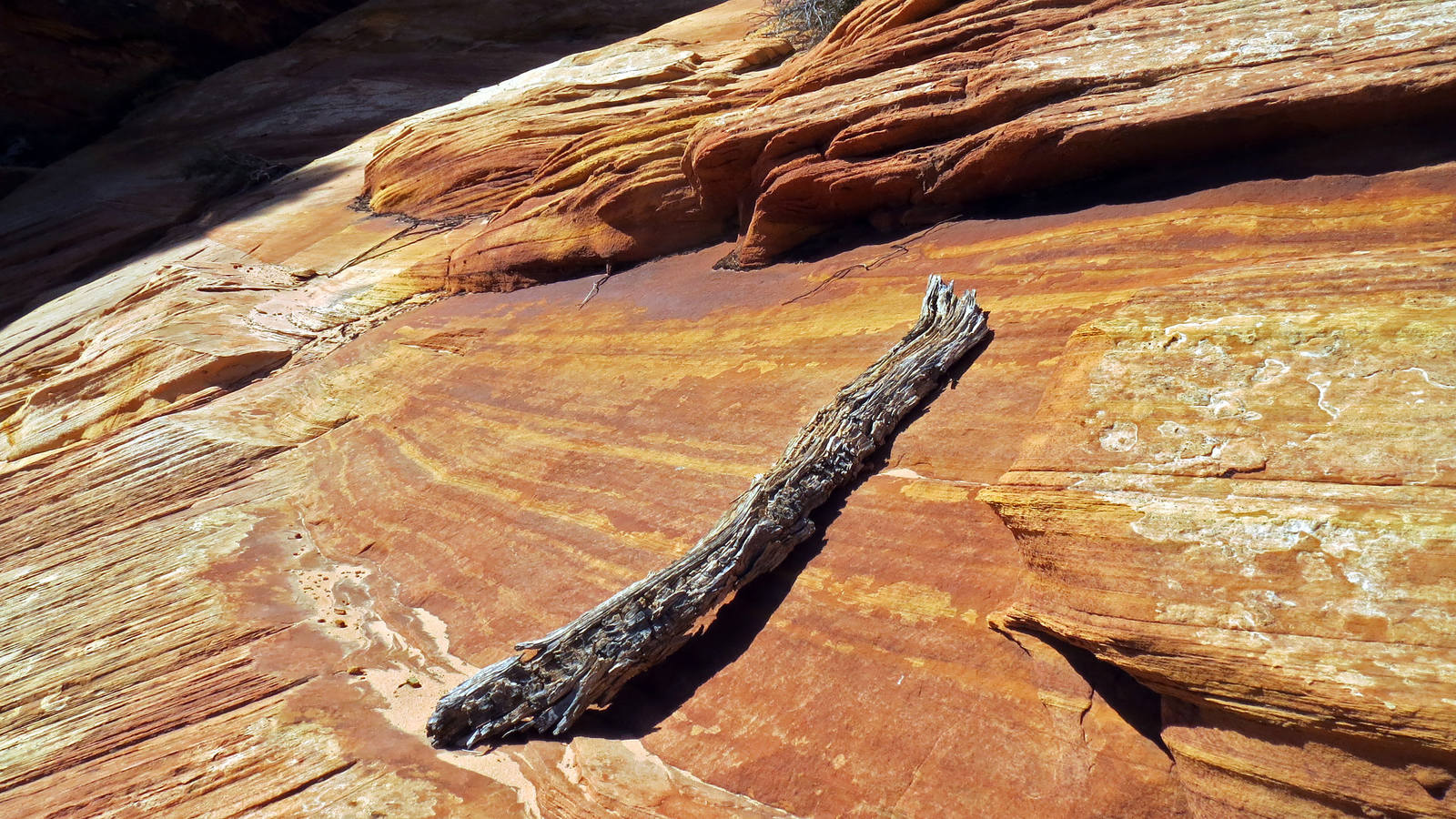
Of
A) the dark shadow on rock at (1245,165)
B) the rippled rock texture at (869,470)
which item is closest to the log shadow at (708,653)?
the rippled rock texture at (869,470)

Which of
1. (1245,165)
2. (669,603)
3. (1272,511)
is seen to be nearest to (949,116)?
(1245,165)

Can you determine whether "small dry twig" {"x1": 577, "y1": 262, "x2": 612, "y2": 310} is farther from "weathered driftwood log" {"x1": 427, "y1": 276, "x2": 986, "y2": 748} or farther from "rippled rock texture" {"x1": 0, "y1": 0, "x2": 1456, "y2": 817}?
"weathered driftwood log" {"x1": 427, "y1": 276, "x2": 986, "y2": 748}

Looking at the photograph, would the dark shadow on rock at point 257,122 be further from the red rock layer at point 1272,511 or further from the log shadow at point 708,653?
the red rock layer at point 1272,511

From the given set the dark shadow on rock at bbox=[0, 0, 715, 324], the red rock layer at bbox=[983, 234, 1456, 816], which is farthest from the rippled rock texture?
the dark shadow on rock at bbox=[0, 0, 715, 324]

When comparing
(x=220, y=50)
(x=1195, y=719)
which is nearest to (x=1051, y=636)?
(x=1195, y=719)

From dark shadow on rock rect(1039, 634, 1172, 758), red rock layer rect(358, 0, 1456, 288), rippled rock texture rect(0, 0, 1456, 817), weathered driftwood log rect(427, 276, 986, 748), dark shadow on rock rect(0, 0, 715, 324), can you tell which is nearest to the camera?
rippled rock texture rect(0, 0, 1456, 817)

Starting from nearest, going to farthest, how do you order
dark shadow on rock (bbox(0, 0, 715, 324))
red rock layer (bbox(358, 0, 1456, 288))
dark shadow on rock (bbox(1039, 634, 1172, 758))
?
dark shadow on rock (bbox(1039, 634, 1172, 758)) < red rock layer (bbox(358, 0, 1456, 288)) < dark shadow on rock (bbox(0, 0, 715, 324))

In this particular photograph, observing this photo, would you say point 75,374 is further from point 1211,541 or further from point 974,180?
point 1211,541
